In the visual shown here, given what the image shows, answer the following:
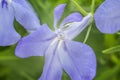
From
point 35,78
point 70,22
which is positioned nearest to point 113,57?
point 35,78

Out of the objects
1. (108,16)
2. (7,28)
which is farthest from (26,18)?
(108,16)

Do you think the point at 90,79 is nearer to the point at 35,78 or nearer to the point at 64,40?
the point at 64,40

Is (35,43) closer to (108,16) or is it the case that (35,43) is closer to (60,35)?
(60,35)

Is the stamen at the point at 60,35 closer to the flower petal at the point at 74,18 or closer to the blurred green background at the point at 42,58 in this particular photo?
the flower petal at the point at 74,18

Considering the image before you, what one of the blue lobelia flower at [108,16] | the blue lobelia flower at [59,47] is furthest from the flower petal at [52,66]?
the blue lobelia flower at [108,16]

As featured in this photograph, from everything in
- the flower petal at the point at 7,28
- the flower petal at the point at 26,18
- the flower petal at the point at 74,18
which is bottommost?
the flower petal at the point at 74,18

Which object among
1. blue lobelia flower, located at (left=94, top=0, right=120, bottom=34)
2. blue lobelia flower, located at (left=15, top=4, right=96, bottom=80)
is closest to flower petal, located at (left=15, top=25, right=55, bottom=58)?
blue lobelia flower, located at (left=15, top=4, right=96, bottom=80)
